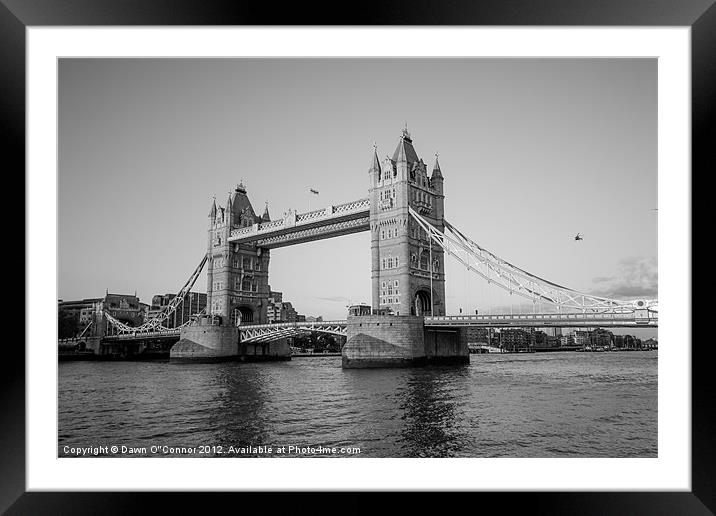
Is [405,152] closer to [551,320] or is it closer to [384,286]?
[384,286]

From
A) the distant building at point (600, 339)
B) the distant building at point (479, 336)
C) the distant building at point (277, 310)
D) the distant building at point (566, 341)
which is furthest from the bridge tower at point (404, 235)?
the distant building at point (479, 336)

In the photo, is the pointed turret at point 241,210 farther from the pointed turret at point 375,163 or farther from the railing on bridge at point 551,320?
the railing on bridge at point 551,320

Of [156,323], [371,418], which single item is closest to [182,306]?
[156,323]

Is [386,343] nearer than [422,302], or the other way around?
[386,343]
